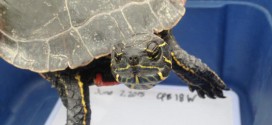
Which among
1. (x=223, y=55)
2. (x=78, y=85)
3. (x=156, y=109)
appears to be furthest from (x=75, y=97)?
(x=223, y=55)

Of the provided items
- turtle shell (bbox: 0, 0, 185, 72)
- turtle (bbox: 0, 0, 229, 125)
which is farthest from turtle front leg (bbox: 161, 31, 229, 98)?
turtle shell (bbox: 0, 0, 185, 72)

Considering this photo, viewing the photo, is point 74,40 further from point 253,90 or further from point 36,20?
point 253,90

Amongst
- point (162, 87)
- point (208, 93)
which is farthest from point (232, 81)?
point (208, 93)

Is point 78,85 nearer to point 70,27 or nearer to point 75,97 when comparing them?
point 75,97

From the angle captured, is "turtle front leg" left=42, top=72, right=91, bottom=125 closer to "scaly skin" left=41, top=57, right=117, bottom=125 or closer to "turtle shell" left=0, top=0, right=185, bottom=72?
"scaly skin" left=41, top=57, right=117, bottom=125

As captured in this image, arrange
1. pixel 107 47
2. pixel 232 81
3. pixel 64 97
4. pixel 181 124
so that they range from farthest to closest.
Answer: pixel 232 81 → pixel 181 124 → pixel 64 97 → pixel 107 47

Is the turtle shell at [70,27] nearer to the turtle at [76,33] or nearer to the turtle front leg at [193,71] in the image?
the turtle at [76,33]
